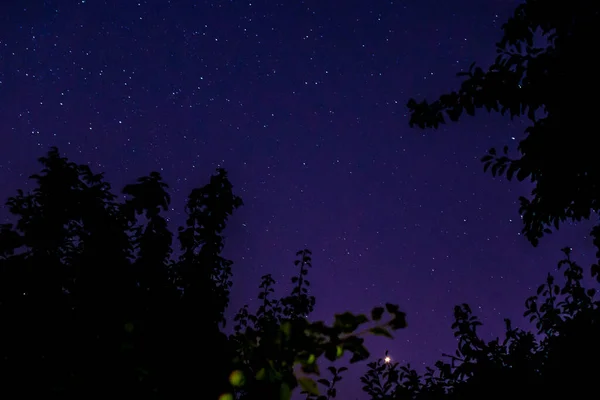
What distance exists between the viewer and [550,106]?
5.33m

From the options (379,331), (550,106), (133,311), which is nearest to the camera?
(379,331)

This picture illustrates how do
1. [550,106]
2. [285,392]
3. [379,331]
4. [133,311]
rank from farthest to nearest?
1. [133,311]
2. [550,106]
3. [379,331]
4. [285,392]

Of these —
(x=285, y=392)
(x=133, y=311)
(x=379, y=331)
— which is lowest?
(x=285, y=392)

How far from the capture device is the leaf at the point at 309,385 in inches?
56.1

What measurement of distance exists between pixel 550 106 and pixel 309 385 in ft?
17.3

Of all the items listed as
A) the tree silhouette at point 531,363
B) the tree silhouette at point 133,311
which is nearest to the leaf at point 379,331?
the tree silhouette at point 133,311

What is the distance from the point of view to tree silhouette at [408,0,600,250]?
4.95 metres

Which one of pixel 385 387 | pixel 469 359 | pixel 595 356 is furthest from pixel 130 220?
pixel 595 356

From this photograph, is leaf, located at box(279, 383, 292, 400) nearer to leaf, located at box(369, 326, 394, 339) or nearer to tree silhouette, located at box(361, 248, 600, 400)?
leaf, located at box(369, 326, 394, 339)

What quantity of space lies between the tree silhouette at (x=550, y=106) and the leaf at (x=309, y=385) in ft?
15.6

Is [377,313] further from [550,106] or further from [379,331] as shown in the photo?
[550,106]

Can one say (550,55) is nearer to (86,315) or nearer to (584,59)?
(584,59)

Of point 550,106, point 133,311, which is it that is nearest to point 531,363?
point 550,106

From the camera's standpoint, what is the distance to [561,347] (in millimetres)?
5016
